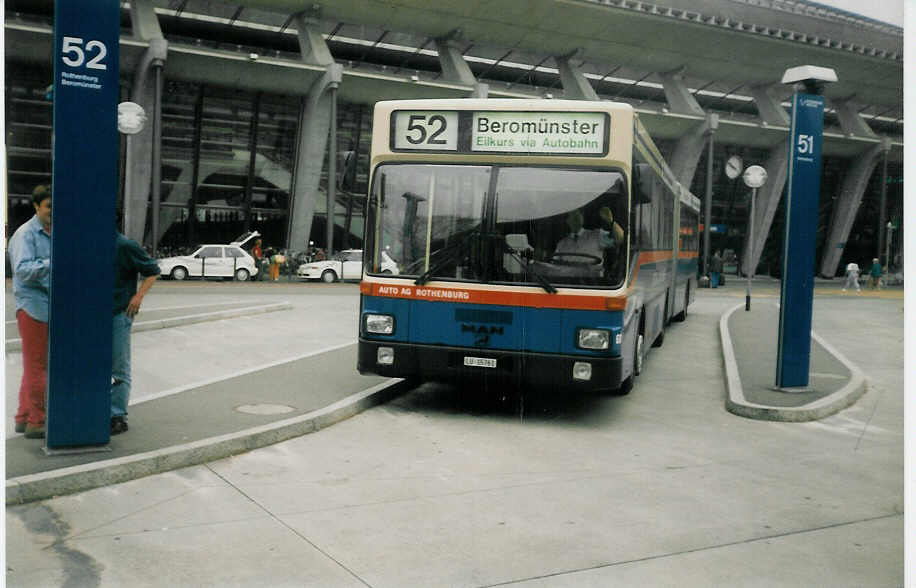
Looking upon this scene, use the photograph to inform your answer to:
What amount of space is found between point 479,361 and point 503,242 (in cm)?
112

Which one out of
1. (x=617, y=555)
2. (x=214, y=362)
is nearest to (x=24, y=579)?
(x=617, y=555)

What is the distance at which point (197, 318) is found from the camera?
16.0 m

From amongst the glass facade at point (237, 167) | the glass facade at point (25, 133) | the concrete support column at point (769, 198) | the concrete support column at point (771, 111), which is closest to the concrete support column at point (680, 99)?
the concrete support column at point (771, 111)

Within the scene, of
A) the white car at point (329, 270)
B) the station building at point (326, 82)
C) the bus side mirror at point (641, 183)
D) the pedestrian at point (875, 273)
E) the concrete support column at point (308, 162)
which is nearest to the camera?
the bus side mirror at point (641, 183)

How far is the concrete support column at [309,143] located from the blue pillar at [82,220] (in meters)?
29.9

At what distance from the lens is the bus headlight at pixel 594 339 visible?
782 centimetres

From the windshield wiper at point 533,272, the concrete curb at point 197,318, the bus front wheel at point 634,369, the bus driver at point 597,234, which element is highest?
the bus driver at point 597,234

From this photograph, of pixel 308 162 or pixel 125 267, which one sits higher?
pixel 308 162

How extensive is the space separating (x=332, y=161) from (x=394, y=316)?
26.9 meters

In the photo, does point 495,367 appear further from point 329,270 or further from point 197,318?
point 329,270

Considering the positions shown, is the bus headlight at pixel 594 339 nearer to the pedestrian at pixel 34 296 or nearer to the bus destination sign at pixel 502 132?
the bus destination sign at pixel 502 132

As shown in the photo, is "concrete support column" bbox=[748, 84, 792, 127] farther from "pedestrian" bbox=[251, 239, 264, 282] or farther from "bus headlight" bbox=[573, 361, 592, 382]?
"bus headlight" bbox=[573, 361, 592, 382]

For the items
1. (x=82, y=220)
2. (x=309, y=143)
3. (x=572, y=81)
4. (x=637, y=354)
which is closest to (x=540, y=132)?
(x=637, y=354)

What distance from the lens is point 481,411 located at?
28.6 ft
